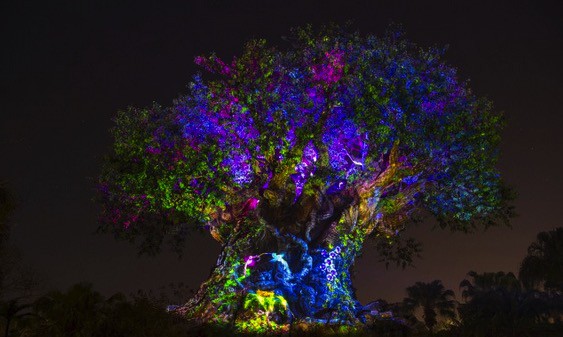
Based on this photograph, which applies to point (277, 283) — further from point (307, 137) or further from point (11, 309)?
point (11, 309)

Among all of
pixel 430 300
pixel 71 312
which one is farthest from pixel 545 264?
pixel 71 312

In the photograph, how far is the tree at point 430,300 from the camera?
175 feet

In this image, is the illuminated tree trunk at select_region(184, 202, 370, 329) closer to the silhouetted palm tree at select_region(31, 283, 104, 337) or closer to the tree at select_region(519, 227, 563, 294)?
the silhouetted palm tree at select_region(31, 283, 104, 337)

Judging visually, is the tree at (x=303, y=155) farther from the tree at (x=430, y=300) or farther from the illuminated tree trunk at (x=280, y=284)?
the tree at (x=430, y=300)

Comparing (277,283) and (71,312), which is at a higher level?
(277,283)

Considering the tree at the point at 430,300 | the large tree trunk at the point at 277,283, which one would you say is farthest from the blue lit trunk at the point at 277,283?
the tree at the point at 430,300

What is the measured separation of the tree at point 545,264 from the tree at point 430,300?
25.8 ft

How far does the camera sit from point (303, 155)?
25703mm

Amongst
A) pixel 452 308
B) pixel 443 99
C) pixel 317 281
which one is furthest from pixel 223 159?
pixel 452 308

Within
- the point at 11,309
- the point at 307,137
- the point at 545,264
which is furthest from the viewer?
the point at 545,264

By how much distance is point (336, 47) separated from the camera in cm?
2566

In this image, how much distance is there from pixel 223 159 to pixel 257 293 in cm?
581

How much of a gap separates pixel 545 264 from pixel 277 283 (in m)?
38.5

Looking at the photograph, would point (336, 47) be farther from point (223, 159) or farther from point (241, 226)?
point (241, 226)
